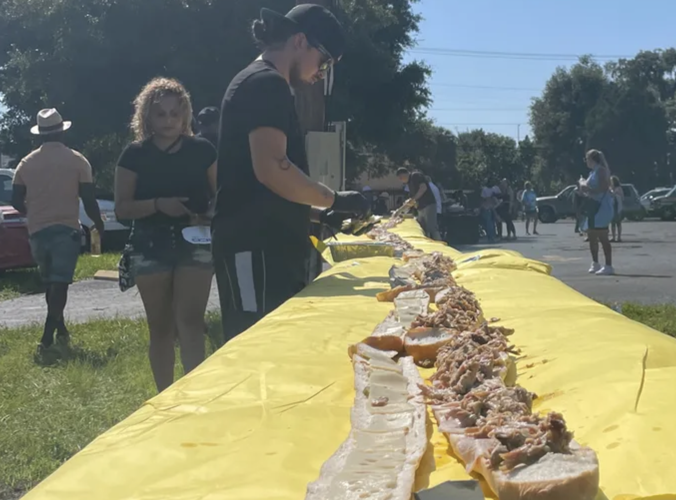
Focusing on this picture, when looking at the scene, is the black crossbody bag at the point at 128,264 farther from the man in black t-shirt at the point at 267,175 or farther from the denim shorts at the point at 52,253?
the denim shorts at the point at 52,253

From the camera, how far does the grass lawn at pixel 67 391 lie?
379 cm

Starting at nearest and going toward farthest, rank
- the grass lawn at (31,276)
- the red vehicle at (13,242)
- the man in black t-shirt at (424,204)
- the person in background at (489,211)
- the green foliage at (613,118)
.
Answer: the grass lawn at (31,276) < the red vehicle at (13,242) < the man in black t-shirt at (424,204) < the person in background at (489,211) < the green foliage at (613,118)

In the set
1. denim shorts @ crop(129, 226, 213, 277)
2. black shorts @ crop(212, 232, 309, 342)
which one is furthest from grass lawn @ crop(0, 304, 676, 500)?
black shorts @ crop(212, 232, 309, 342)

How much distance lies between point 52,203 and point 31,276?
6.87 meters

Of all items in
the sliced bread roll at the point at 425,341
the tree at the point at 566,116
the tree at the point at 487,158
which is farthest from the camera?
the tree at the point at 487,158

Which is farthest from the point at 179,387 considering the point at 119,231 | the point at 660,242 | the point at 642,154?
the point at 642,154

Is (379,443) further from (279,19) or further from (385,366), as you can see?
(279,19)

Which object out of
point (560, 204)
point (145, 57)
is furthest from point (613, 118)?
point (145, 57)

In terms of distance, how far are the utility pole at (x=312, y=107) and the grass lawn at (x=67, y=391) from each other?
1898 millimetres

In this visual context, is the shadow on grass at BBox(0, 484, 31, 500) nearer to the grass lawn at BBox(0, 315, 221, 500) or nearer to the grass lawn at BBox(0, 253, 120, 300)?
the grass lawn at BBox(0, 315, 221, 500)

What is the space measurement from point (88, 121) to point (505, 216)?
494 inches

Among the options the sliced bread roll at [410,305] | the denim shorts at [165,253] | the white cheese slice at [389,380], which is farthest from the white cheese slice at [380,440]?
the denim shorts at [165,253]

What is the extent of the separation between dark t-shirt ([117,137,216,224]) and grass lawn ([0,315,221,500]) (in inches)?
46.0

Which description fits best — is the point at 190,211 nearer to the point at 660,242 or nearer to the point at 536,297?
the point at 536,297
